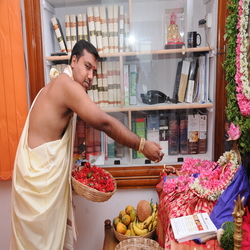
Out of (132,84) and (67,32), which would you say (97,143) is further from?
(67,32)

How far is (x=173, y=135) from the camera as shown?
8.11 feet

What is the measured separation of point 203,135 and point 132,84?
2.38 feet

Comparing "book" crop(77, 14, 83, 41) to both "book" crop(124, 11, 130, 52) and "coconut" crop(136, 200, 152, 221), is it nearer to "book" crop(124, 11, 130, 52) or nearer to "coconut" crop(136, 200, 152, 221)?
"book" crop(124, 11, 130, 52)

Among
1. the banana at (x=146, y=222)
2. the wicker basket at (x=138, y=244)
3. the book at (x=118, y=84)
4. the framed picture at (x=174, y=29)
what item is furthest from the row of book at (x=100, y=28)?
the wicker basket at (x=138, y=244)

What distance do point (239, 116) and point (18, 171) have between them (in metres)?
1.41

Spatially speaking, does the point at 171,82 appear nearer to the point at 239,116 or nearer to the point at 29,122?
the point at 239,116

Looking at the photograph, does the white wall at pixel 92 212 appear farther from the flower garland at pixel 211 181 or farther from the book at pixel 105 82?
the book at pixel 105 82

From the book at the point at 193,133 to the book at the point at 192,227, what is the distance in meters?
0.90

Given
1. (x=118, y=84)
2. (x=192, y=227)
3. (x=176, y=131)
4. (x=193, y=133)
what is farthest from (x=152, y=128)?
(x=192, y=227)

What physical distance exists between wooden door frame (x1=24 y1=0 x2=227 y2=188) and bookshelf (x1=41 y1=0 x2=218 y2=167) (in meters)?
0.04

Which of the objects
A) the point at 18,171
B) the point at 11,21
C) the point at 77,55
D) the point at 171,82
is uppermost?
the point at 11,21

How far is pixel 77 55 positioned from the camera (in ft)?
6.26

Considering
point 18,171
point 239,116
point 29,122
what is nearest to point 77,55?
point 29,122

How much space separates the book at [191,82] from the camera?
2.37m
